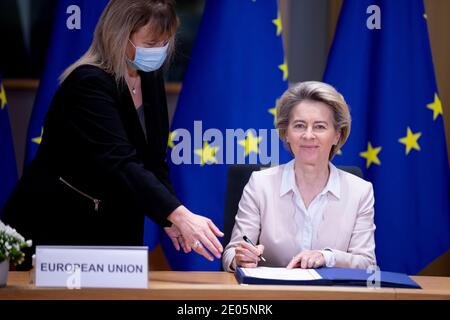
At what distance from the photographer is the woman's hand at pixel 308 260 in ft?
7.49

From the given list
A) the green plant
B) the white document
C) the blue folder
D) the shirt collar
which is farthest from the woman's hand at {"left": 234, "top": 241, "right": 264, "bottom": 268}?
the green plant

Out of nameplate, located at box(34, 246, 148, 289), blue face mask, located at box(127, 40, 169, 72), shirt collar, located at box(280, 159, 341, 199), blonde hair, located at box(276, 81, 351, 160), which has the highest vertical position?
blue face mask, located at box(127, 40, 169, 72)

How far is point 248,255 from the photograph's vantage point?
228cm

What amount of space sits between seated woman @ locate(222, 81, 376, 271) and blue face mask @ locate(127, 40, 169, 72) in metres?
0.47

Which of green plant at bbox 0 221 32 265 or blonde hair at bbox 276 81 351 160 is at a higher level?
blonde hair at bbox 276 81 351 160

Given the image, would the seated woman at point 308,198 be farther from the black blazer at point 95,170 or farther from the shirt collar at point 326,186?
the black blazer at point 95,170

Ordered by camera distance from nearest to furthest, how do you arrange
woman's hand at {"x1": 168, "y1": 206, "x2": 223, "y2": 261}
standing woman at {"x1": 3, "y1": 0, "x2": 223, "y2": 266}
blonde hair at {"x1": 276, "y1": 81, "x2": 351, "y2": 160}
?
woman's hand at {"x1": 168, "y1": 206, "x2": 223, "y2": 261} < standing woman at {"x1": 3, "y1": 0, "x2": 223, "y2": 266} < blonde hair at {"x1": 276, "y1": 81, "x2": 351, "y2": 160}

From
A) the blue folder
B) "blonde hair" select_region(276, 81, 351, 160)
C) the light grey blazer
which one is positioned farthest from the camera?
"blonde hair" select_region(276, 81, 351, 160)

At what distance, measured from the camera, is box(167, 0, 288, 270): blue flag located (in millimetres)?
3576

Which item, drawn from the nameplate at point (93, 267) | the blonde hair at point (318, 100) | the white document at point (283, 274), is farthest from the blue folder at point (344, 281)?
the blonde hair at point (318, 100)

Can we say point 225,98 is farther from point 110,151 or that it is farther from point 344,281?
point 344,281

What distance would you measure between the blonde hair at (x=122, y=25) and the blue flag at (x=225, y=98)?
1.16 metres

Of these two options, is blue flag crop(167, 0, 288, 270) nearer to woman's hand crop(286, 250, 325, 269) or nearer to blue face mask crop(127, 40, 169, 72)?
blue face mask crop(127, 40, 169, 72)
